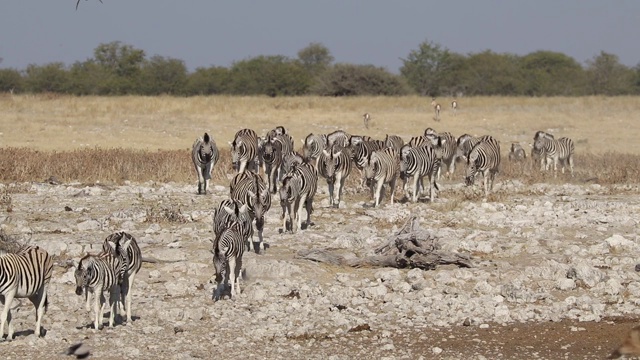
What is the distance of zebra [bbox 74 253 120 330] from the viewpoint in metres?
10.4

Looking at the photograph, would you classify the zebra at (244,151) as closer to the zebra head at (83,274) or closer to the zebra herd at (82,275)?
the zebra herd at (82,275)

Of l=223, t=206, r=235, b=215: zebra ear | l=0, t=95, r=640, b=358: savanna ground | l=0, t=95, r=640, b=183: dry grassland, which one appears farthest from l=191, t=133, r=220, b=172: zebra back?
l=223, t=206, r=235, b=215: zebra ear

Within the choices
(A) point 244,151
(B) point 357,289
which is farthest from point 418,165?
(B) point 357,289

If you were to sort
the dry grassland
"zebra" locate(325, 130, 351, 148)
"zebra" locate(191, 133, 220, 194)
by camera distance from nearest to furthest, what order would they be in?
"zebra" locate(191, 133, 220, 194) < "zebra" locate(325, 130, 351, 148) < the dry grassland

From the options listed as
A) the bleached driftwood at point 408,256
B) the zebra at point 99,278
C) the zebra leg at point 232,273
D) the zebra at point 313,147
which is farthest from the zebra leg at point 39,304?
the zebra at point 313,147

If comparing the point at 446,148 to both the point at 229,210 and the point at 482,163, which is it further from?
the point at 229,210

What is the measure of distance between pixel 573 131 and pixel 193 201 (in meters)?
24.8

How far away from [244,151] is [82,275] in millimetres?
12200

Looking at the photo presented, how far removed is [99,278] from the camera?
1055cm

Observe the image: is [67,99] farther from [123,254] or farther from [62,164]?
[123,254]

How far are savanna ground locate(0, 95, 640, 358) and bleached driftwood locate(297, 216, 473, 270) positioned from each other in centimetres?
677

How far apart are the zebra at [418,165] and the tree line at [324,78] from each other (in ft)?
134

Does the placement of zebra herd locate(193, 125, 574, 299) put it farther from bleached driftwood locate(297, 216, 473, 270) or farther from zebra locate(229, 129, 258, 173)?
bleached driftwood locate(297, 216, 473, 270)

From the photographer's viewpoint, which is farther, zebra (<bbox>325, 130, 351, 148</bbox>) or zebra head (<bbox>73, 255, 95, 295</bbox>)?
zebra (<bbox>325, 130, 351, 148</bbox>)
